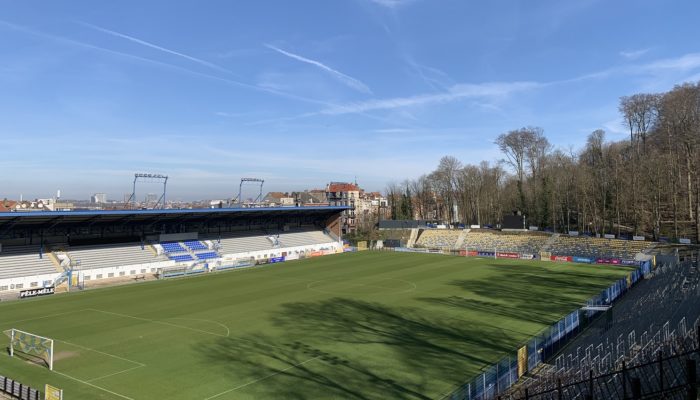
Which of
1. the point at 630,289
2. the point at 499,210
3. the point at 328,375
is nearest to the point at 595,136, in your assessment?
the point at 499,210

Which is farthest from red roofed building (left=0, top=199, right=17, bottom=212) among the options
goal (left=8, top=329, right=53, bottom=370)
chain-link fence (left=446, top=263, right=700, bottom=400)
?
chain-link fence (left=446, top=263, right=700, bottom=400)

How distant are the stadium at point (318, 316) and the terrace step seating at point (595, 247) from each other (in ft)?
0.87

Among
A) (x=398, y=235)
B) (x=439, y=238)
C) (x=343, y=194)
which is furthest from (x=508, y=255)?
(x=343, y=194)

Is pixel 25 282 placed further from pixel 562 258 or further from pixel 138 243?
pixel 562 258

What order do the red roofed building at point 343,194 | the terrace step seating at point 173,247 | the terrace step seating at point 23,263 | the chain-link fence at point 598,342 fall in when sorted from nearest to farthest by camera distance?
the chain-link fence at point 598,342 < the terrace step seating at point 23,263 < the terrace step seating at point 173,247 < the red roofed building at point 343,194

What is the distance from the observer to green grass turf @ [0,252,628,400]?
738 inches

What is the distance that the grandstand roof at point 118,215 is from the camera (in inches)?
1656

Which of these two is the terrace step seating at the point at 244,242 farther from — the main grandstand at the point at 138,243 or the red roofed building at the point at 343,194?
the red roofed building at the point at 343,194

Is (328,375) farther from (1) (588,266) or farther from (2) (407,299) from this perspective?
(1) (588,266)

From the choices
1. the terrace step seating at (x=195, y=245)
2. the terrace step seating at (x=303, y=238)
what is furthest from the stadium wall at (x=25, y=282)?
the terrace step seating at (x=303, y=238)

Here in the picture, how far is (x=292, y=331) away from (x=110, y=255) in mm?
31793

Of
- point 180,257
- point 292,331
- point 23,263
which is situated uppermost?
point 23,263

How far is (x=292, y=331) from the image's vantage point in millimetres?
26484

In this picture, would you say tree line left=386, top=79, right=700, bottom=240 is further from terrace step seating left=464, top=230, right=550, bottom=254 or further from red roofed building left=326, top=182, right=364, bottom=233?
red roofed building left=326, top=182, right=364, bottom=233
